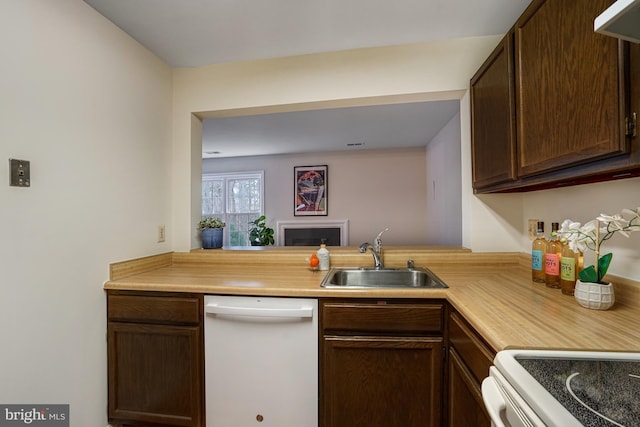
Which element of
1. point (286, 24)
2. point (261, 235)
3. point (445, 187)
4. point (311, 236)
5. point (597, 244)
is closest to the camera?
point (597, 244)

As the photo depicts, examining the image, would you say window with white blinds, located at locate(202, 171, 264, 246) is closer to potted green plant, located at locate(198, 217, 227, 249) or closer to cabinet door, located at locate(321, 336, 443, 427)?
potted green plant, located at locate(198, 217, 227, 249)

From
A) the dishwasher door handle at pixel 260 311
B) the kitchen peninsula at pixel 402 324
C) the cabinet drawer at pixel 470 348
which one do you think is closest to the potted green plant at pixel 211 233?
the kitchen peninsula at pixel 402 324

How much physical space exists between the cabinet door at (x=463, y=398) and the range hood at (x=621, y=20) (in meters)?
1.11

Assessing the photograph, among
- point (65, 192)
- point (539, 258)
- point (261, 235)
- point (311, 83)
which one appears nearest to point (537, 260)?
point (539, 258)

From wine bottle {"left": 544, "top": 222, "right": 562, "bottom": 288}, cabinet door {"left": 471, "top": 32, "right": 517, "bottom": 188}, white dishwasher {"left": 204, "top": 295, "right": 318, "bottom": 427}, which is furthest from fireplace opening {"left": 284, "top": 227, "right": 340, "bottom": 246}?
wine bottle {"left": 544, "top": 222, "right": 562, "bottom": 288}

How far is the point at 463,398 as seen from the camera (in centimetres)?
108

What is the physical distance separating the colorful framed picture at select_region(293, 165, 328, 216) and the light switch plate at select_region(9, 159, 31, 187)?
3913 mm

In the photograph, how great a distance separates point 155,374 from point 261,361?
59cm

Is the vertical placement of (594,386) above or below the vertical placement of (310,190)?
below

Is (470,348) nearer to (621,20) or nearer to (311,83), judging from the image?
(621,20)

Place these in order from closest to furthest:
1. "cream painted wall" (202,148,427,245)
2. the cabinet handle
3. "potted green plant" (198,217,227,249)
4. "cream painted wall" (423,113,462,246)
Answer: the cabinet handle < "potted green plant" (198,217,227,249) < "cream painted wall" (423,113,462,246) < "cream painted wall" (202,148,427,245)

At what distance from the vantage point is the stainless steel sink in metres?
1.64

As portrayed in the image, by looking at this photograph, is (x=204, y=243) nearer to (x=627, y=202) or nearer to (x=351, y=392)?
(x=351, y=392)

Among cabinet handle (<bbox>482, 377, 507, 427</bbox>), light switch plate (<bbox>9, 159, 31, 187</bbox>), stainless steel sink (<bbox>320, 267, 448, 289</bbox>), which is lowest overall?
cabinet handle (<bbox>482, 377, 507, 427</bbox>)
